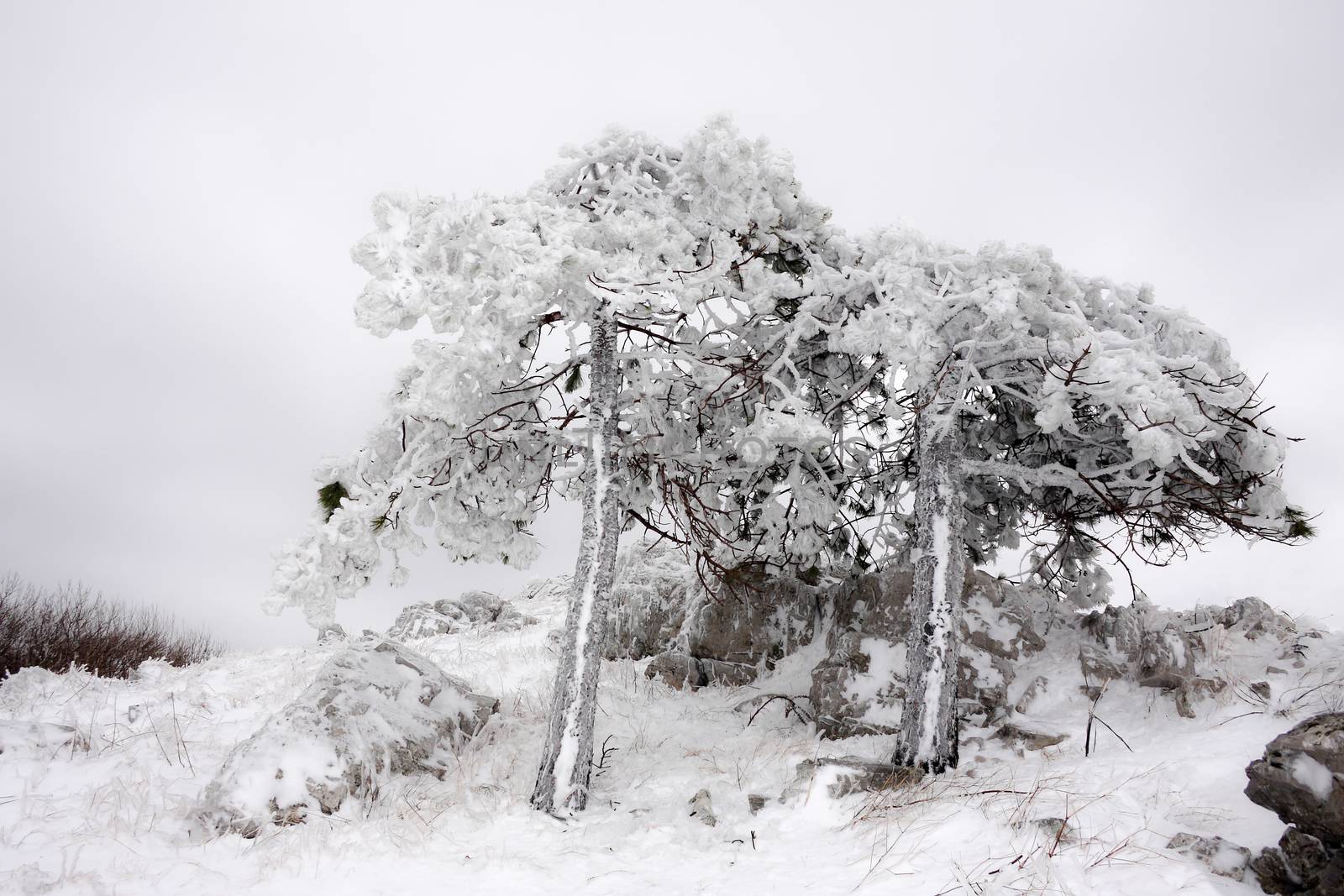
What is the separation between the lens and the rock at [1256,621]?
9.18 m

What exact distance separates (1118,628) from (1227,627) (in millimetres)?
1734

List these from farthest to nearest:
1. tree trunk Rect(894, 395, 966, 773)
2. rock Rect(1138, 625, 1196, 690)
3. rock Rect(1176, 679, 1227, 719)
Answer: rock Rect(1138, 625, 1196, 690) → rock Rect(1176, 679, 1227, 719) → tree trunk Rect(894, 395, 966, 773)

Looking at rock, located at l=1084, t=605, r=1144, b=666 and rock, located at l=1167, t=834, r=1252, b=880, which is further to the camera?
rock, located at l=1084, t=605, r=1144, b=666

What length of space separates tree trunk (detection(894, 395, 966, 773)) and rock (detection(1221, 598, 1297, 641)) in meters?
4.42

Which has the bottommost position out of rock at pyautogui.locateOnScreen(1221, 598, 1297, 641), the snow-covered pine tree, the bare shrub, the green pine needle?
the bare shrub

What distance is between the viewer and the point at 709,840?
6039mm

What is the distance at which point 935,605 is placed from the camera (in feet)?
25.7

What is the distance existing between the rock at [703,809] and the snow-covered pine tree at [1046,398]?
89.1 inches

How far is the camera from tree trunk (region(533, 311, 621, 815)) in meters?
6.82

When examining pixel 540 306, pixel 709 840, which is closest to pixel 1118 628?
pixel 709 840

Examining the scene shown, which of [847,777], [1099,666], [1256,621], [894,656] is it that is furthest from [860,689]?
[1256,621]

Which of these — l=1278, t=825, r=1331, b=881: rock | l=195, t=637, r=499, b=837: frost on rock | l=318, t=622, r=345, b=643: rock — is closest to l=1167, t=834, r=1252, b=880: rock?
l=1278, t=825, r=1331, b=881: rock

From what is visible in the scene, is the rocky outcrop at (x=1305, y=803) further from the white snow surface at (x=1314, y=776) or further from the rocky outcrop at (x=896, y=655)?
the rocky outcrop at (x=896, y=655)

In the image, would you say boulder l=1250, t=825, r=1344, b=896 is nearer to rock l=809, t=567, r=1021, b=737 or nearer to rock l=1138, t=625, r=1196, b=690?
rock l=1138, t=625, r=1196, b=690
